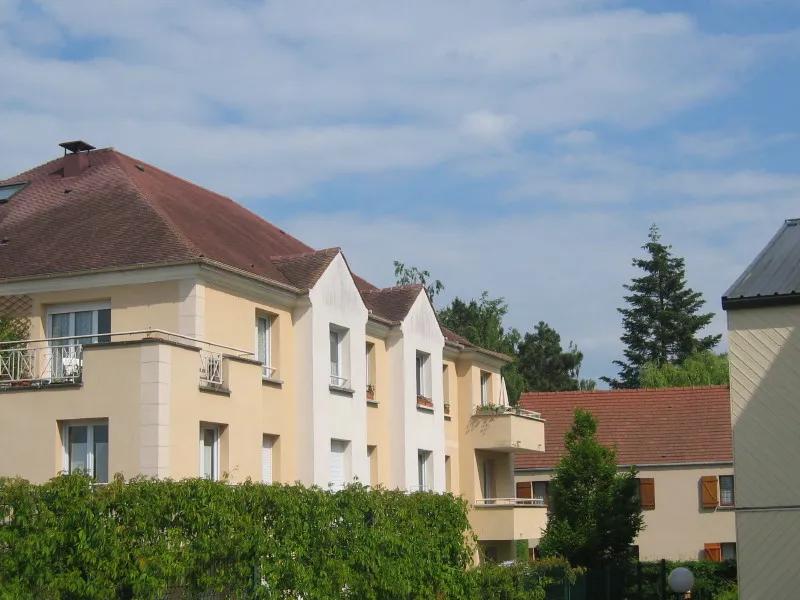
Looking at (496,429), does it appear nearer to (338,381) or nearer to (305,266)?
(338,381)

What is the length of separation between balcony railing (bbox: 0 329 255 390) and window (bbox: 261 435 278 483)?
283 cm

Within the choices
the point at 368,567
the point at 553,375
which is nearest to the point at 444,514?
the point at 368,567

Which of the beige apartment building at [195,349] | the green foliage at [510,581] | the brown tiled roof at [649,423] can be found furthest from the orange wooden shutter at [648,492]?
the green foliage at [510,581]

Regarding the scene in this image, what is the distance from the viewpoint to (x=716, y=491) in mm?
49094

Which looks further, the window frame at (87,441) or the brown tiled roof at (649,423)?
the brown tiled roof at (649,423)

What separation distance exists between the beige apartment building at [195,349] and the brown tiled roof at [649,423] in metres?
16.4

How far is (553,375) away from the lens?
86000 millimetres

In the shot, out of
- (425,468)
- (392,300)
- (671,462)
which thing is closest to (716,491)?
(671,462)

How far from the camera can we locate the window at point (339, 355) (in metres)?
29.0

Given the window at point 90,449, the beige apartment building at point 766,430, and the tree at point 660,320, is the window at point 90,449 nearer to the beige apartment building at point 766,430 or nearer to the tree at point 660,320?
the beige apartment building at point 766,430

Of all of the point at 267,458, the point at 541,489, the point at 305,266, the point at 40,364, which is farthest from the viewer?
the point at 541,489

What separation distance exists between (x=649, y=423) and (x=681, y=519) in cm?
449

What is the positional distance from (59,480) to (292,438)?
412 inches

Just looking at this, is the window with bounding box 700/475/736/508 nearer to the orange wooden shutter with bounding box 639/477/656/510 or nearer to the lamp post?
the orange wooden shutter with bounding box 639/477/656/510
